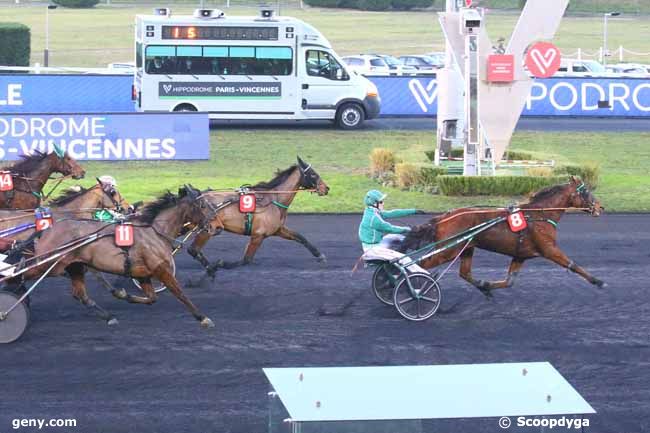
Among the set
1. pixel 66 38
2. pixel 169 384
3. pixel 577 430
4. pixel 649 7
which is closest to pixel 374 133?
pixel 169 384

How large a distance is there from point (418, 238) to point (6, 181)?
17.8ft

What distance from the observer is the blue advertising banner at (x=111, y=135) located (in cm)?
2045

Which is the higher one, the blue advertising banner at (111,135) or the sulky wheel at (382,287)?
the blue advertising banner at (111,135)

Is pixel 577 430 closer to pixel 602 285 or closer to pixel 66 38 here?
pixel 602 285

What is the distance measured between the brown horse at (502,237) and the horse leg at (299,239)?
225 cm

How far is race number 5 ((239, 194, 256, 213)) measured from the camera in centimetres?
1298

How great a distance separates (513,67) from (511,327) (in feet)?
31.6

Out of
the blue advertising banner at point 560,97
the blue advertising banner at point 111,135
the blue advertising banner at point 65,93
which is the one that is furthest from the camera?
the blue advertising banner at point 560,97

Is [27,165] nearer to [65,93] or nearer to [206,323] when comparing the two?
[206,323]

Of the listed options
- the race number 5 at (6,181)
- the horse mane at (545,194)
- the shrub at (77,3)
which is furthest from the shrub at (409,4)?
the horse mane at (545,194)

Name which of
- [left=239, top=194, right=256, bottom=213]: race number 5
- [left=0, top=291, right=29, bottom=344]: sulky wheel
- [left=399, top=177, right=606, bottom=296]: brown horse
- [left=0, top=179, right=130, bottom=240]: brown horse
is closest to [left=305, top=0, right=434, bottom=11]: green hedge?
[left=239, top=194, right=256, bottom=213]: race number 5

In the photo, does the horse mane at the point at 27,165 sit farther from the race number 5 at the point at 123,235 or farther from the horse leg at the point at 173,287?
Answer: the horse leg at the point at 173,287

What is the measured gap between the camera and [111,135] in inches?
834

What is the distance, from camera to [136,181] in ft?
65.3
